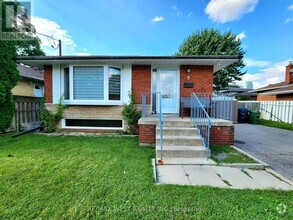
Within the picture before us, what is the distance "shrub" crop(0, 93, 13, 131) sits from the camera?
6.52 meters

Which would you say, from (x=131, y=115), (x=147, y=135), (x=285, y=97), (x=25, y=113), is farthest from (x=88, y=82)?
(x=285, y=97)

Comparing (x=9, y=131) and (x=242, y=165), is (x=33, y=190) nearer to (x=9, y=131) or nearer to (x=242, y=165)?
(x=242, y=165)

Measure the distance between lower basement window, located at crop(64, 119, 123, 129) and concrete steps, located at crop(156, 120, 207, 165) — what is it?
2.74 meters

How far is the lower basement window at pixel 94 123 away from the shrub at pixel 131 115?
0.55m

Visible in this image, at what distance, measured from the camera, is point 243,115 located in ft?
37.3

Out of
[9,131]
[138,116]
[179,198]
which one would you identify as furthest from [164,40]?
[179,198]

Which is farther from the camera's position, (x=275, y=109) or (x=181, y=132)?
(x=275, y=109)

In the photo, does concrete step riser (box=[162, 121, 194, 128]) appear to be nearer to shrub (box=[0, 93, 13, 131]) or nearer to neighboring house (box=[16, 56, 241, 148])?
neighboring house (box=[16, 56, 241, 148])

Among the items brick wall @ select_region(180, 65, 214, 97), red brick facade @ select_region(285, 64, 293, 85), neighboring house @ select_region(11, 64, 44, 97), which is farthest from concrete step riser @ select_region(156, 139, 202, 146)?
red brick facade @ select_region(285, 64, 293, 85)

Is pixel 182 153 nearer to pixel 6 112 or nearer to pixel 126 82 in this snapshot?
pixel 126 82

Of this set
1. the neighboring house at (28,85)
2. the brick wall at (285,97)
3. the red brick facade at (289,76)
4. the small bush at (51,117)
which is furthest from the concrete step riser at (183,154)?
the red brick facade at (289,76)

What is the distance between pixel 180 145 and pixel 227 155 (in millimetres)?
1312

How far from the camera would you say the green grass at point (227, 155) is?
370 cm

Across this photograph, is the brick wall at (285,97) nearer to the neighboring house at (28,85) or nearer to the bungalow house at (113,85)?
the bungalow house at (113,85)
